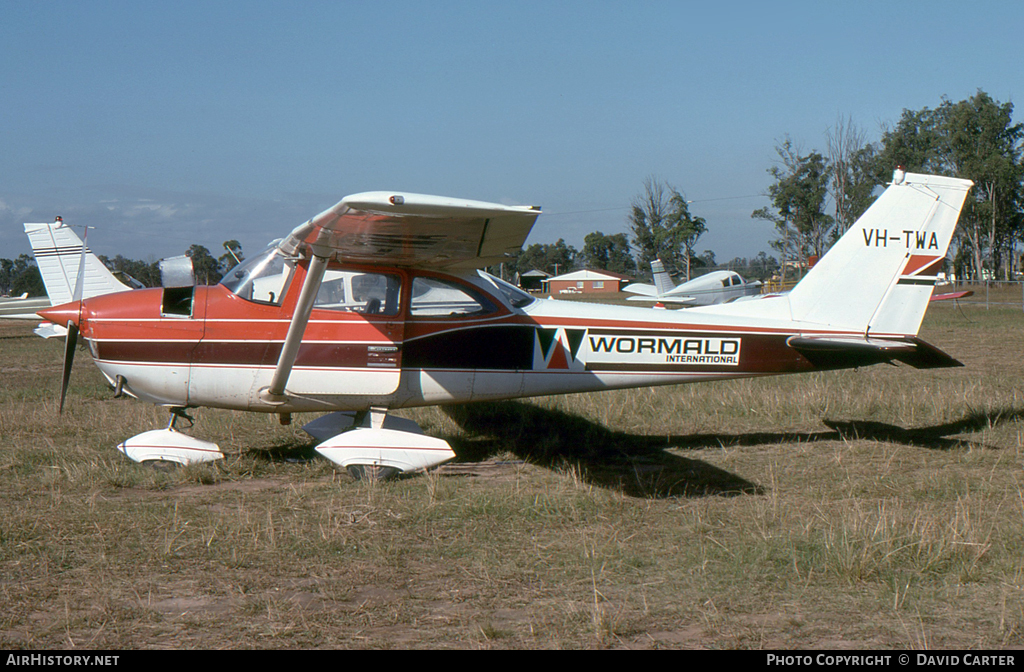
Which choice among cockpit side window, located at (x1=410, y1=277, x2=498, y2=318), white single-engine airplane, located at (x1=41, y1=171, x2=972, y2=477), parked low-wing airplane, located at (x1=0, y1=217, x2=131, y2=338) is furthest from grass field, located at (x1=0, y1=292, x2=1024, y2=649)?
parked low-wing airplane, located at (x1=0, y1=217, x2=131, y2=338)

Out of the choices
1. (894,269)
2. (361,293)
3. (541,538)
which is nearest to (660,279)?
(894,269)

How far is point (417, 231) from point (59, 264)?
42.3ft

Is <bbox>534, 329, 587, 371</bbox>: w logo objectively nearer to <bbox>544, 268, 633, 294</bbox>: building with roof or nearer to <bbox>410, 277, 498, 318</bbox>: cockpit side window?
<bbox>410, 277, 498, 318</bbox>: cockpit side window

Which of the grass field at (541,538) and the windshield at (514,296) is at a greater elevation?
the windshield at (514,296)

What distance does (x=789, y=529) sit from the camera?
4.59 m

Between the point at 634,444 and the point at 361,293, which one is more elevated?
the point at 361,293

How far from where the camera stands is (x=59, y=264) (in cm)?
1488

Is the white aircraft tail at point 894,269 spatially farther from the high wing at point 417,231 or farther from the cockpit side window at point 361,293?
the cockpit side window at point 361,293

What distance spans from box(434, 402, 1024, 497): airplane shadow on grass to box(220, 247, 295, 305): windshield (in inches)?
93.8

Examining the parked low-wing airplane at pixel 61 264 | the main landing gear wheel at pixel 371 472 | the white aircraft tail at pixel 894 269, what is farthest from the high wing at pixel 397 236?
the parked low-wing airplane at pixel 61 264

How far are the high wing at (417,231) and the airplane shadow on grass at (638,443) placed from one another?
2.08 meters

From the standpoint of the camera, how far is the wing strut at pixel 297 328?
5531 millimetres

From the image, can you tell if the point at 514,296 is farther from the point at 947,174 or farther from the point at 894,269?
the point at 947,174

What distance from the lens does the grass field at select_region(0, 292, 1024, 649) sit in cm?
331
